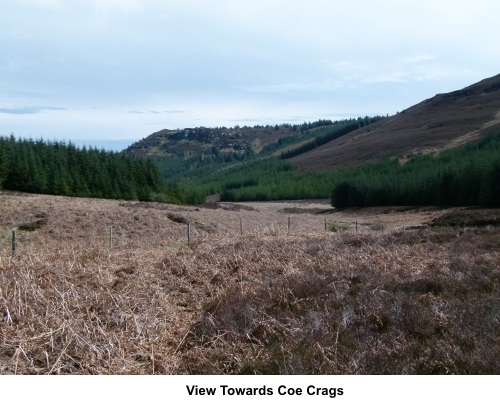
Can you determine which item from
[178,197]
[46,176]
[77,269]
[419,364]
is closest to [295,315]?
A: [419,364]

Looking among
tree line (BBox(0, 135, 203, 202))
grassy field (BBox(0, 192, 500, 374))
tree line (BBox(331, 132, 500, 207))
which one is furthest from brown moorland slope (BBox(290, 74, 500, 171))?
grassy field (BBox(0, 192, 500, 374))

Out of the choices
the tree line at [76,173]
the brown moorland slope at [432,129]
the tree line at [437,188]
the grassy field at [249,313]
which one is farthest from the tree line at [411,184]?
the grassy field at [249,313]

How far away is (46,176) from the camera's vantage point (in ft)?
227

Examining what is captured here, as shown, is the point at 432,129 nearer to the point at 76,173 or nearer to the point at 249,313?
the point at 76,173

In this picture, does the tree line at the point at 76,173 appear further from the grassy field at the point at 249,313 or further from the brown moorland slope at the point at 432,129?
the brown moorland slope at the point at 432,129

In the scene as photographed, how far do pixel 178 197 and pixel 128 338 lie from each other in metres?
80.1

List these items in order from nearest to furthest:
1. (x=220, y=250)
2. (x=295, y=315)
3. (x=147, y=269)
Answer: (x=295, y=315) → (x=147, y=269) → (x=220, y=250)

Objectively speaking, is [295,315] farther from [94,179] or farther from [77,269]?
[94,179]

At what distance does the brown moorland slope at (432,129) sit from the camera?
14162 cm

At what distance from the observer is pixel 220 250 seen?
1329 centimetres

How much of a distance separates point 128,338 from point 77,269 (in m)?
3.13

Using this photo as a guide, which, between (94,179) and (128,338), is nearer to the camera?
(128,338)
